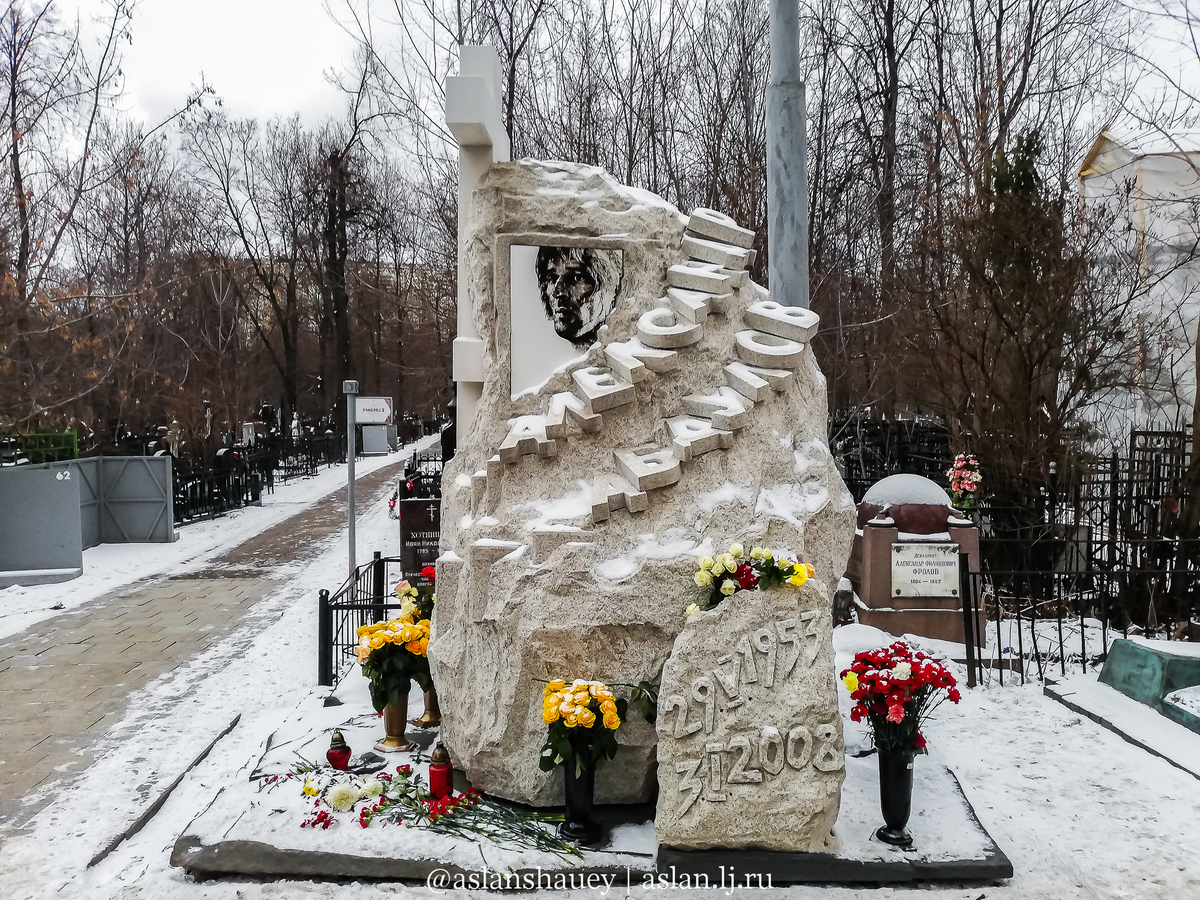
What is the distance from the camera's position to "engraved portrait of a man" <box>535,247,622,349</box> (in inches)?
249

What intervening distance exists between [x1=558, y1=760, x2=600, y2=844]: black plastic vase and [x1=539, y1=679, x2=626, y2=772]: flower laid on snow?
61mm

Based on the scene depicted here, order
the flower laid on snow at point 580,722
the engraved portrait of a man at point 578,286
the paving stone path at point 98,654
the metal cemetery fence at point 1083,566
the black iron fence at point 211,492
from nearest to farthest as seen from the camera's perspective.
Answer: the flower laid on snow at point 580,722, the engraved portrait of a man at point 578,286, the paving stone path at point 98,654, the metal cemetery fence at point 1083,566, the black iron fence at point 211,492

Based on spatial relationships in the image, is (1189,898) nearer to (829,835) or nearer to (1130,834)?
(1130,834)

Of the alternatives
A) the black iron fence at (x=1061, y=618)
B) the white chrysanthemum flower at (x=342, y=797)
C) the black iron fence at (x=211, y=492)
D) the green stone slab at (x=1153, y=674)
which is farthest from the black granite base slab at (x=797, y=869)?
the black iron fence at (x=211, y=492)

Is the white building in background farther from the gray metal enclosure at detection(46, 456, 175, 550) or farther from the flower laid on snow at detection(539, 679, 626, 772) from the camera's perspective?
the gray metal enclosure at detection(46, 456, 175, 550)

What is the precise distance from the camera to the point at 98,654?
31.3 feet

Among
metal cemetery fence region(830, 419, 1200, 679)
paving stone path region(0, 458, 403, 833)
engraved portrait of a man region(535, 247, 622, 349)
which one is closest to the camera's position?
engraved portrait of a man region(535, 247, 622, 349)

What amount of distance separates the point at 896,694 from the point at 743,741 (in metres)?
0.93

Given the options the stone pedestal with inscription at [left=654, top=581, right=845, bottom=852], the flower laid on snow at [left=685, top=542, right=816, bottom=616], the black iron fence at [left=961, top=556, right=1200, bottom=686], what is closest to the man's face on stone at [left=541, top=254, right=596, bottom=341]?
the flower laid on snow at [left=685, top=542, right=816, bottom=616]

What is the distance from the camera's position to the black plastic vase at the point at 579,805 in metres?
4.80

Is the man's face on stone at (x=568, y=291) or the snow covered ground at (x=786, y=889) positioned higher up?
the man's face on stone at (x=568, y=291)

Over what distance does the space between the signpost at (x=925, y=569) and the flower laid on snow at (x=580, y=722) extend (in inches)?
202

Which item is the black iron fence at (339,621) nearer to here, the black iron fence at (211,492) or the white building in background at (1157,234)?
the black iron fence at (211,492)

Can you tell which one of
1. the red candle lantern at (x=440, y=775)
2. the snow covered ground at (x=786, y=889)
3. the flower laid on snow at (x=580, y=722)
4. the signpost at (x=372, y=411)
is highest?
the signpost at (x=372, y=411)
